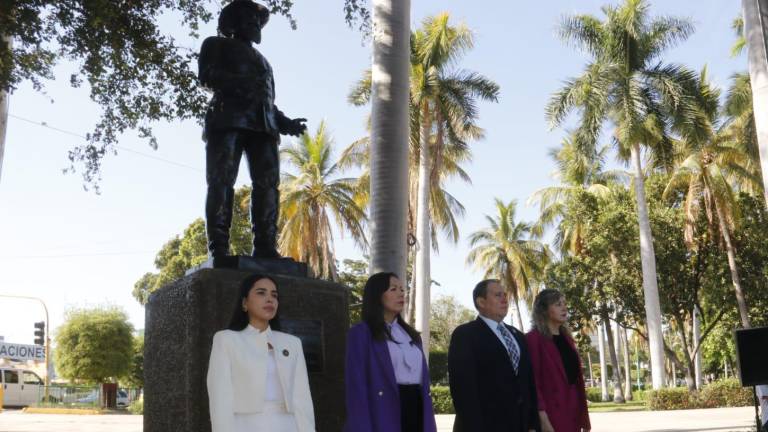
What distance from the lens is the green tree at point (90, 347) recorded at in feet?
119

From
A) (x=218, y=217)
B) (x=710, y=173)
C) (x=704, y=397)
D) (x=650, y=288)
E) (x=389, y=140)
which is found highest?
(x=710, y=173)

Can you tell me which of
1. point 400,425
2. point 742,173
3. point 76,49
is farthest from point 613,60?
point 400,425

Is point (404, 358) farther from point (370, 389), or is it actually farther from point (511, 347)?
point (511, 347)

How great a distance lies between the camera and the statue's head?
5648 mm

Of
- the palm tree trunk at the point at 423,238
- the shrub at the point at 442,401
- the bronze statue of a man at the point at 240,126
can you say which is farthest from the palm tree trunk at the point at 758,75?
the shrub at the point at 442,401

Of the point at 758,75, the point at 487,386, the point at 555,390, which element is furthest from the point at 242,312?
the point at 758,75

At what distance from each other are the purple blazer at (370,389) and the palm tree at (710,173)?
24451 millimetres

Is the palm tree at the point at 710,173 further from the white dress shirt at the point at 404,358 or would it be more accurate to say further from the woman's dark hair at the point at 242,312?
the woman's dark hair at the point at 242,312

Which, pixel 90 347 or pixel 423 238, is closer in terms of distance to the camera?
pixel 423 238

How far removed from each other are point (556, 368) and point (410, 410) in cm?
150

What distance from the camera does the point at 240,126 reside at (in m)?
5.33

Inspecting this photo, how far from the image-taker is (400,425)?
4266 millimetres

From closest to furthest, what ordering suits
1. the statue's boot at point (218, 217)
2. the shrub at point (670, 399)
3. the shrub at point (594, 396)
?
the statue's boot at point (218, 217) → the shrub at point (670, 399) → the shrub at point (594, 396)

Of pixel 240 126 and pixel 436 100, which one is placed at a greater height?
pixel 436 100
